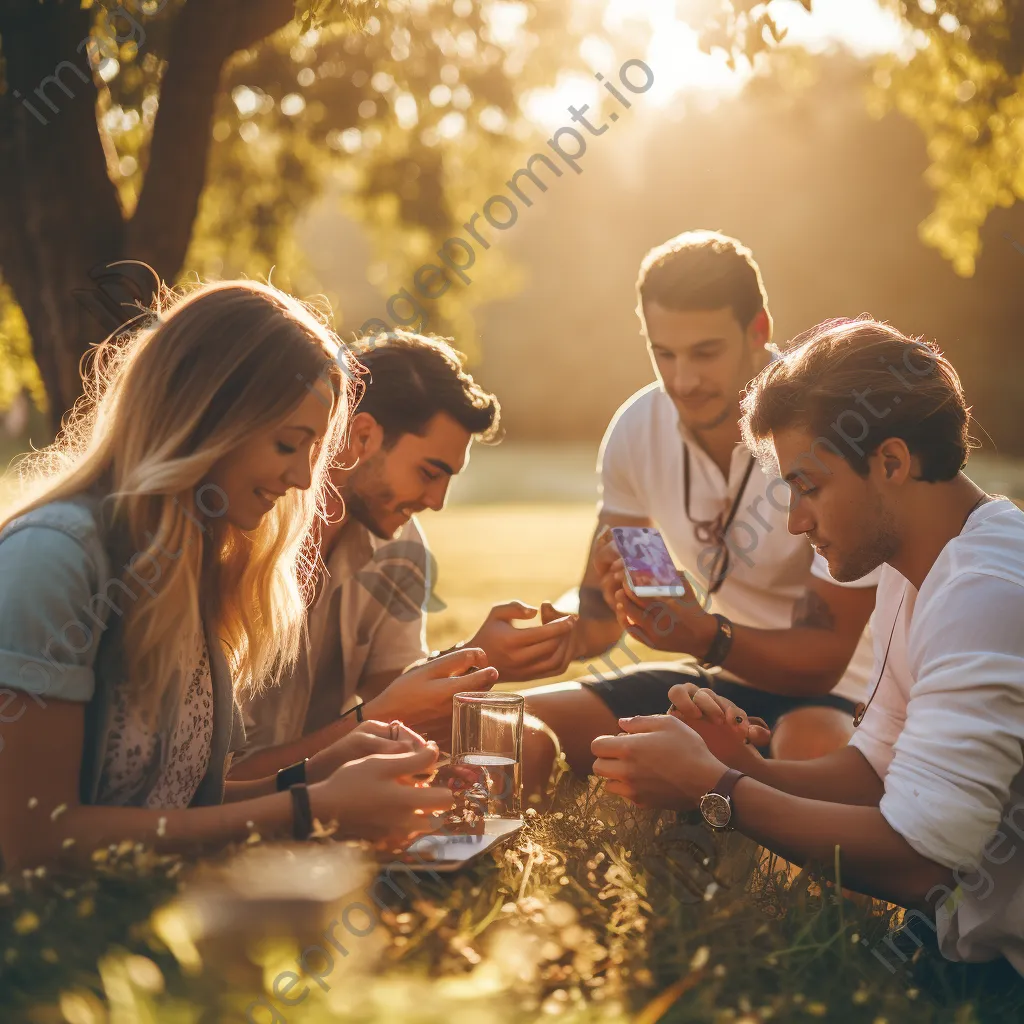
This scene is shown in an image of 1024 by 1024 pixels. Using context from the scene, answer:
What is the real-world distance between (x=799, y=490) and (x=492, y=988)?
1.73 metres

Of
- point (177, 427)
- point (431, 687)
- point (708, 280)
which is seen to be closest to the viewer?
point (177, 427)

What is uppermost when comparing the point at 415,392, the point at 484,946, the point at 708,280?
the point at 708,280

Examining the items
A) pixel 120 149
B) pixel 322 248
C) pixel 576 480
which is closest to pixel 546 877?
pixel 120 149

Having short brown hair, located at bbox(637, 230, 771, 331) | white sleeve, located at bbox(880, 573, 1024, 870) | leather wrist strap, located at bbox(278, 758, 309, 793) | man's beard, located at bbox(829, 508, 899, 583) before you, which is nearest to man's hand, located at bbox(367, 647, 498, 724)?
leather wrist strap, located at bbox(278, 758, 309, 793)

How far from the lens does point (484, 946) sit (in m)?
3.02

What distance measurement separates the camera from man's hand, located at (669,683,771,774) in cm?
381

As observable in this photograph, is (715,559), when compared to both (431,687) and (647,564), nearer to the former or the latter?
(647,564)

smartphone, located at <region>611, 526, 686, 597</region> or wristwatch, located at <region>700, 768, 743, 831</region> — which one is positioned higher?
smartphone, located at <region>611, 526, 686, 597</region>

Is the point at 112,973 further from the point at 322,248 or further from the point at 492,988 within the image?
the point at 322,248

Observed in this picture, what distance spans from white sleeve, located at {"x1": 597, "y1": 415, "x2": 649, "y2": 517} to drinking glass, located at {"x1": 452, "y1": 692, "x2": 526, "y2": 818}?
98.6 inches

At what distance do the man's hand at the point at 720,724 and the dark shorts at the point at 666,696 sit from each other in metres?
1.37

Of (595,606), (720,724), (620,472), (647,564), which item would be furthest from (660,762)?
(620,472)

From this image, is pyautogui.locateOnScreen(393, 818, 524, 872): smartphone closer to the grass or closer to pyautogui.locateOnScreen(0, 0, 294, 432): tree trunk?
the grass

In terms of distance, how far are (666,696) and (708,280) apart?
6.26 feet
